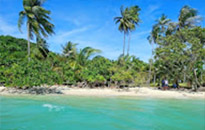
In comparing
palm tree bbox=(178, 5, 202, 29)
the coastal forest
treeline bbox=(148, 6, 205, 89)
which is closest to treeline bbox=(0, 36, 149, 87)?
the coastal forest

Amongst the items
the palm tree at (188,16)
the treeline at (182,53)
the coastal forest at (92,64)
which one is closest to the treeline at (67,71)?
the coastal forest at (92,64)

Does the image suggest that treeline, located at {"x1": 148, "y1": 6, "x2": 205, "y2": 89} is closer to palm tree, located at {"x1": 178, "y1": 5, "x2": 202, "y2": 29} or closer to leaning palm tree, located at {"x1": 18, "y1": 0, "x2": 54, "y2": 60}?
palm tree, located at {"x1": 178, "y1": 5, "x2": 202, "y2": 29}

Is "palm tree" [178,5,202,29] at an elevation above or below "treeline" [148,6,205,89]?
above

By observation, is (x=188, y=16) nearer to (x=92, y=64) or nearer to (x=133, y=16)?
(x=133, y=16)

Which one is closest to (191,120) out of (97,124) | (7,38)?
(97,124)

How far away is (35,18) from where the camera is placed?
17.5 m

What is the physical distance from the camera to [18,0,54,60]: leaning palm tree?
55.2 feet

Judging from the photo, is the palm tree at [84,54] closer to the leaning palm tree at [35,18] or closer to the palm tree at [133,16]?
the leaning palm tree at [35,18]

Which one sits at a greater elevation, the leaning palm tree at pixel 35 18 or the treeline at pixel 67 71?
the leaning palm tree at pixel 35 18

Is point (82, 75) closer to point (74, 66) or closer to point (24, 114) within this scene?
point (74, 66)

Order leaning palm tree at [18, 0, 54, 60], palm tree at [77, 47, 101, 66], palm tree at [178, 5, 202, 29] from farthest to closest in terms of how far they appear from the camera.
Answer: palm tree at [178, 5, 202, 29] < palm tree at [77, 47, 101, 66] < leaning palm tree at [18, 0, 54, 60]

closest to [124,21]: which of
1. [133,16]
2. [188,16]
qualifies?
[133,16]

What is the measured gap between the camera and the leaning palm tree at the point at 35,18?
1683 centimetres

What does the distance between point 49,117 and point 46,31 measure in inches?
525
